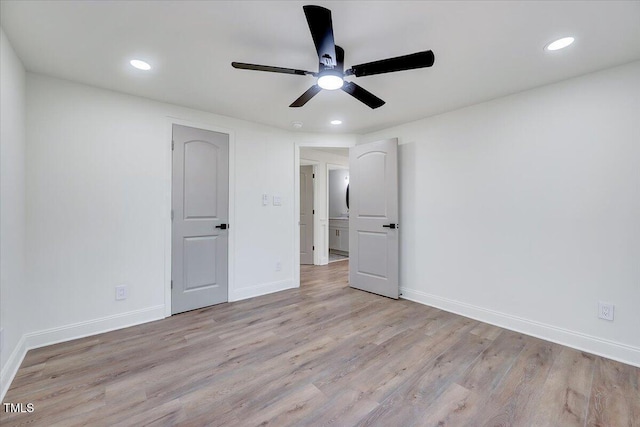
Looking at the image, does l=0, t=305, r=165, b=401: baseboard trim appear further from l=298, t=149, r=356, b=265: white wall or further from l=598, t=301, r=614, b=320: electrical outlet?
l=598, t=301, r=614, b=320: electrical outlet

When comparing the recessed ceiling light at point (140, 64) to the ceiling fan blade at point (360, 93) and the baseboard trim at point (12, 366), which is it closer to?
the ceiling fan blade at point (360, 93)

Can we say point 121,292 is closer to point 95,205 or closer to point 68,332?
point 68,332

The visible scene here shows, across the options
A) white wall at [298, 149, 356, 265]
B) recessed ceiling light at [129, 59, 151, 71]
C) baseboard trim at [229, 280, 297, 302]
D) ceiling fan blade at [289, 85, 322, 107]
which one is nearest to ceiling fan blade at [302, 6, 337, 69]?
ceiling fan blade at [289, 85, 322, 107]

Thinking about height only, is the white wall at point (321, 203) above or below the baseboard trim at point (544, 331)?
above

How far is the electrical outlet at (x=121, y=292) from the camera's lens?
2681mm

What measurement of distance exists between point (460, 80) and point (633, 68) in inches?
47.6

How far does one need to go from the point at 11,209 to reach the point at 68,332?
1.20m

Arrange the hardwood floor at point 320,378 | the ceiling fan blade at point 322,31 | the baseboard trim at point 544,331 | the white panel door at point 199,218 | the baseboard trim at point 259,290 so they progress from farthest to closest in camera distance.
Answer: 1. the baseboard trim at point 259,290
2. the white panel door at point 199,218
3. the baseboard trim at point 544,331
4. the hardwood floor at point 320,378
5. the ceiling fan blade at point 322,31

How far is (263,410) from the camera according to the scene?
1606 millimetres

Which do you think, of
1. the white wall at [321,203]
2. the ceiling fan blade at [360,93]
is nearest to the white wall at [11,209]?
the ceiling fan blade at [360,93]

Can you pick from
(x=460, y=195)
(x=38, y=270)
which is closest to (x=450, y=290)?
(x=460, y=195)

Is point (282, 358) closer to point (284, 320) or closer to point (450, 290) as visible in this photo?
point (284, 320)

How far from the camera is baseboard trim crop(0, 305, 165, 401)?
6.11 feet

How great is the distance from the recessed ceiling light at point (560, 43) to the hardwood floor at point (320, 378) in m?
2.29
